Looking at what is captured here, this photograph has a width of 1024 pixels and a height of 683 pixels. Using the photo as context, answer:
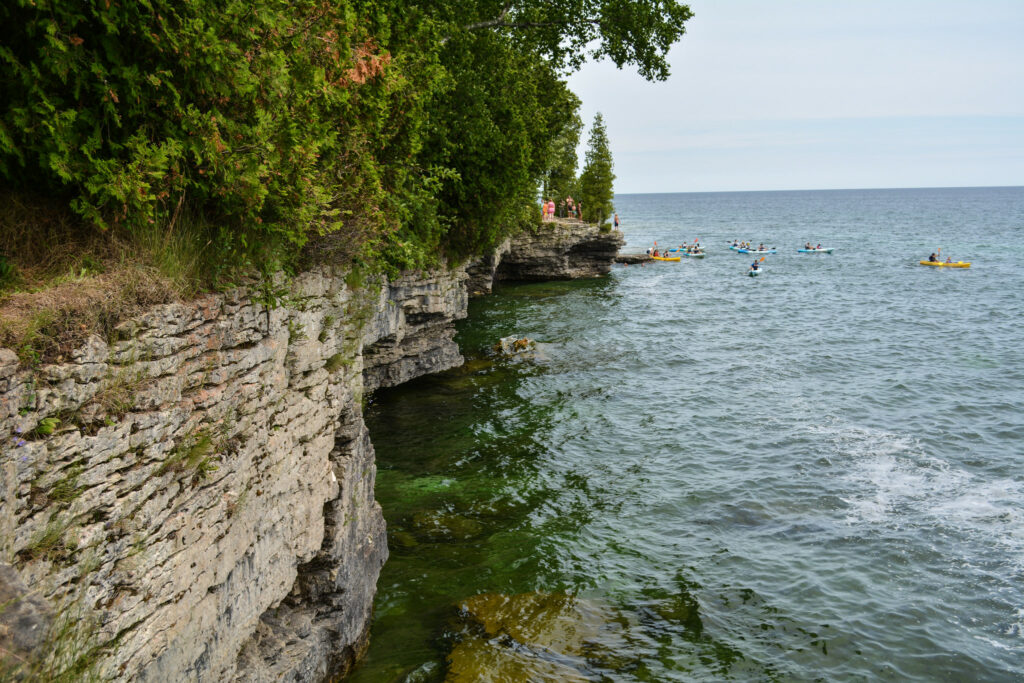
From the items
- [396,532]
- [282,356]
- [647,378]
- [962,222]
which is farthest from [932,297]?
[962,222]

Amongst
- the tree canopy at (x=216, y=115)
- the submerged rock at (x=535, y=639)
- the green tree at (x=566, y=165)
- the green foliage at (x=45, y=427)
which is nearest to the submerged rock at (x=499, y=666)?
the submerged rock at (x=535, y=639)

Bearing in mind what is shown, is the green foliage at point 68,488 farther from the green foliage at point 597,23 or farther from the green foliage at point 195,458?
the green foliage at point 597,23

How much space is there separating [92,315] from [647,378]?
22808 mm

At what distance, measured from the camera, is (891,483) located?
1700 cm

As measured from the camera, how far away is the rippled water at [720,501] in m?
11.2

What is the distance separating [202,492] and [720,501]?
12551 mm

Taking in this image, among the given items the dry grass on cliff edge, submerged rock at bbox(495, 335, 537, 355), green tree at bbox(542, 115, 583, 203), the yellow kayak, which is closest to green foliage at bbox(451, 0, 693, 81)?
submerged rock at bbox(495, 335, 537, 355)

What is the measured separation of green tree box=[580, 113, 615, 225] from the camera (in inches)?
2518

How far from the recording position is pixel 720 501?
16.2 meters

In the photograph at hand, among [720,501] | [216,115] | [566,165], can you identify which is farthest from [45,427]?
[566,165]

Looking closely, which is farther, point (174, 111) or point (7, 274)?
point (174, 111)

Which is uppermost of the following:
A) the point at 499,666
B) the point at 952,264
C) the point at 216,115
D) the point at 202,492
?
the point at 216,115

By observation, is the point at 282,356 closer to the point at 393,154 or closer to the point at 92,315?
the point at 92,315

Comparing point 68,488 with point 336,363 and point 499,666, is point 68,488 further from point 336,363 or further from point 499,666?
point 499,666
